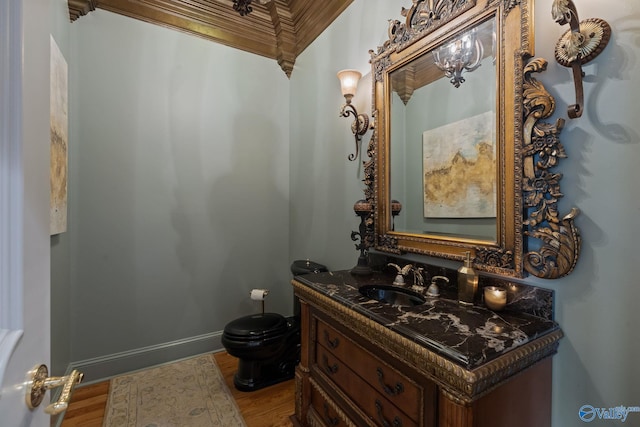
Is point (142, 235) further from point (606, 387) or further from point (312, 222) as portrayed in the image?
point (606, 387)

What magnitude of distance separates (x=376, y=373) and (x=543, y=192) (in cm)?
93

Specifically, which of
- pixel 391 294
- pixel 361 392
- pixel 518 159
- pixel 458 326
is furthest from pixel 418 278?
pixel 518 159

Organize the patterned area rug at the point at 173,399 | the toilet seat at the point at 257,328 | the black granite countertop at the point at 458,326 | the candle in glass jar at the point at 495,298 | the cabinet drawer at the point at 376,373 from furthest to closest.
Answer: the toilet seat at the point at 257,328, the patterned area rug at the point at 173,399, the candle in glass jar at the point at 495,298, the cabinet drawer at the point at 376,373, the black granite countertop at the point at 458,326

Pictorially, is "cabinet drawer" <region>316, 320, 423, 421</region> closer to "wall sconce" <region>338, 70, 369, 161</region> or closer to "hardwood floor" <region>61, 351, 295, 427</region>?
"hardwood floor" <region>61, 351, 295, 427</region>

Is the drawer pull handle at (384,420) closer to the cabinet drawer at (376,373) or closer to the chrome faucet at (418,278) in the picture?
the cabinet drawer at (376,373)

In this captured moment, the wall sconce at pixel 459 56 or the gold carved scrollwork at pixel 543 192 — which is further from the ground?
the wall sconce at pixel 459 56

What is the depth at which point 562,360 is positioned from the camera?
100 centimetres

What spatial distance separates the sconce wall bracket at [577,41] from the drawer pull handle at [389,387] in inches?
43.6

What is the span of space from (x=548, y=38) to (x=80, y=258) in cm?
299

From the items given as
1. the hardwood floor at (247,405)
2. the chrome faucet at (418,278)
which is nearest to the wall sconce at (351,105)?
the chrome faucet at (418,278)

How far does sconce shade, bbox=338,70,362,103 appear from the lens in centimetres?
182

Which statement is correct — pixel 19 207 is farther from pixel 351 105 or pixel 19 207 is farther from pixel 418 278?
pixel 351 105

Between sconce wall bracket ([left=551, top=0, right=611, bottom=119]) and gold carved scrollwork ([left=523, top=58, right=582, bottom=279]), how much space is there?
72mm

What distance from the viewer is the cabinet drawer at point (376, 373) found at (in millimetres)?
927
